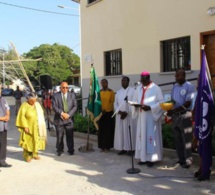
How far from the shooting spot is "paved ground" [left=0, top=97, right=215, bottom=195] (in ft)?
17.8

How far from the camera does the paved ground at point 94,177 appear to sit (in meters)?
5.42

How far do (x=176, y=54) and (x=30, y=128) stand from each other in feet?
16.7

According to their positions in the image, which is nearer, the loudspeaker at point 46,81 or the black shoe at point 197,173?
the black shoe at point 197,173

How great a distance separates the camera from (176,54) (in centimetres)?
1011

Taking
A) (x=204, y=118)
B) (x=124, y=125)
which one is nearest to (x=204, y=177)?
(x=204, y=118)

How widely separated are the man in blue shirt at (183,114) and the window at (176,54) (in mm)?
3453

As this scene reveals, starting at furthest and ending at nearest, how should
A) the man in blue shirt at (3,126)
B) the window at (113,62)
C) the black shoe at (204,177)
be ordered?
1. the window at (113,62)
2. the man in blue shirt at (3,126)
3. the black shoe at (204,177)

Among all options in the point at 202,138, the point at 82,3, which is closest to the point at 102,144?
the point at 202,138

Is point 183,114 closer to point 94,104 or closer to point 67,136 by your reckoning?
point 94,104

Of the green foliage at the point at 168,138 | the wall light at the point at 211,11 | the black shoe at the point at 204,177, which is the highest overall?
the wall light at the point at 211,11

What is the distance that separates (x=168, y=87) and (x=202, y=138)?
15.8ft

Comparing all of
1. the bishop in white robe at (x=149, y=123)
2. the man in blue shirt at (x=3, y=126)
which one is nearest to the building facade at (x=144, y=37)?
the bishop in white robe at (x=149, y=123)

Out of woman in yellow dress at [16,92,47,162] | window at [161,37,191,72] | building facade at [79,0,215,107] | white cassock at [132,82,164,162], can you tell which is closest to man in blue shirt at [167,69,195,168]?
white cassock at [132,82,164,162]

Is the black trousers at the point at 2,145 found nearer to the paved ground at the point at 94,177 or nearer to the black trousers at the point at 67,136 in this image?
the paved ground at the point at 94,177
